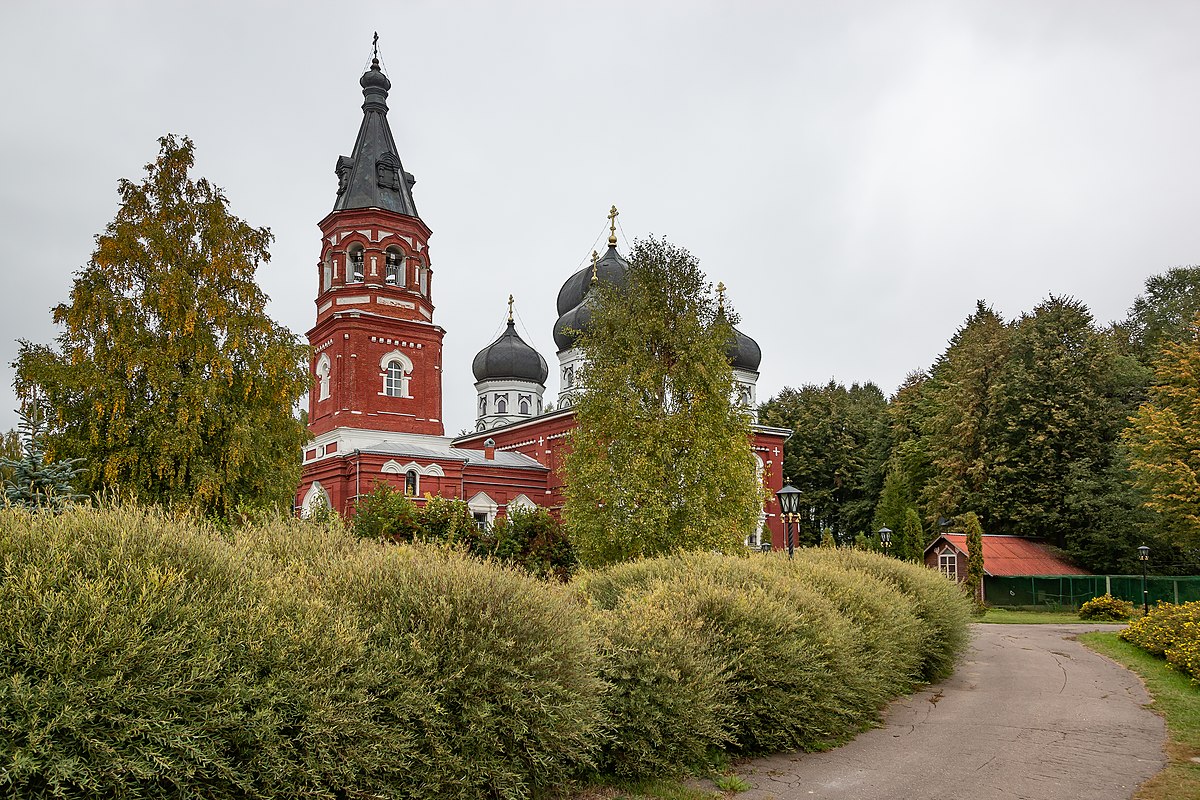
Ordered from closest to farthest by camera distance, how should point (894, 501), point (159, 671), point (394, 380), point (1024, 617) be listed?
1. point (159, 671)
2. point (1024, 617)
3. point (394, 380)
4. point (894, 501)

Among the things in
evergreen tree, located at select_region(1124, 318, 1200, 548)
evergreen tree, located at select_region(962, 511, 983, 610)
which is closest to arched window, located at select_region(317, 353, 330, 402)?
evergreen tree, located at select_region(962, 511, 983, 610)

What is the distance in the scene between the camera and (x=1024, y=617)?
Result: 30.7m

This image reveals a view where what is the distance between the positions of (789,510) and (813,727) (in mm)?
11273

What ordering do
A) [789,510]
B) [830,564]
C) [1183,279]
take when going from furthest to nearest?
1. [1183,279]
2. [789,510]
3. [830,564]

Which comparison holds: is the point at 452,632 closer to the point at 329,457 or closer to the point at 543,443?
the point at 329,457

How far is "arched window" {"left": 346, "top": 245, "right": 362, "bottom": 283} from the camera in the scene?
3425 centimetres

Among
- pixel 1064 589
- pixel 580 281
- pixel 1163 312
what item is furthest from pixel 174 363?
pixel 1163 312

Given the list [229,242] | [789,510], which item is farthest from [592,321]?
[229,242]

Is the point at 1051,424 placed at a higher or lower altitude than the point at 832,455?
higher

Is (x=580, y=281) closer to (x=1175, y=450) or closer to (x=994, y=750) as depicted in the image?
(x=1175, y=450)

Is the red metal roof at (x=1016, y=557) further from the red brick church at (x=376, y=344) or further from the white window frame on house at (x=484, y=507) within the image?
the white window frame on house at (x=484, y=507)

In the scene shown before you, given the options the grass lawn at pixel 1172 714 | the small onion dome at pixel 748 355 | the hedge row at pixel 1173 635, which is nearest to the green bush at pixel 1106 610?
the hedge row at pixel 1173 635

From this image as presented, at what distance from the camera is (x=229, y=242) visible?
18.1 metres

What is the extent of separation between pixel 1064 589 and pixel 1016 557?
2.99 m
